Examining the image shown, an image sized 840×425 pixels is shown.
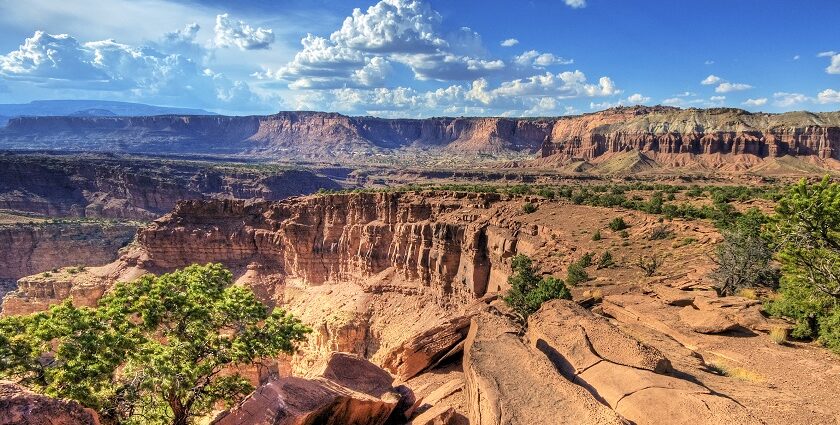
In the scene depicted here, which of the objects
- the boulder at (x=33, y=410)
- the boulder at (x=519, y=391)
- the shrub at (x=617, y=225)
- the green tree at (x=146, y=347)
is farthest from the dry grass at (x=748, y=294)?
the boulder at (x=33, y=410)

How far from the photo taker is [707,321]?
67.9ft

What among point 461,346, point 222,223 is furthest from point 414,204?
point 461,346

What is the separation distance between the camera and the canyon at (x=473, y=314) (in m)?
13.3

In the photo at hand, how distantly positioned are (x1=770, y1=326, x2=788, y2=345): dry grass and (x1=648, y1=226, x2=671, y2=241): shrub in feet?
59.6

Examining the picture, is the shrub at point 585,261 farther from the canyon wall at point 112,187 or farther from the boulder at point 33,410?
the canyon wall at point 112,187

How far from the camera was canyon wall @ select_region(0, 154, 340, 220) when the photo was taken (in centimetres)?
12512

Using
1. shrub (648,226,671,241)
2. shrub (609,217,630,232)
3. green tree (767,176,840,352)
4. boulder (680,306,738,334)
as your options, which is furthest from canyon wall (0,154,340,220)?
green tree (767,176,840,352)

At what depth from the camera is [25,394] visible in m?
10.7

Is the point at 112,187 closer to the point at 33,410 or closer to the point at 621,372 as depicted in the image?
the point at 33,410

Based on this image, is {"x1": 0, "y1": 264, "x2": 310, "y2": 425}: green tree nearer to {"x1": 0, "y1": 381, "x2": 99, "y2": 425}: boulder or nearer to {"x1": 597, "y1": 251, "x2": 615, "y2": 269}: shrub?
{"x1": 0, "y1": 381, "x2": 99, "y2": 425}: boulder

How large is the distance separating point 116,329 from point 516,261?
2409 centimetres

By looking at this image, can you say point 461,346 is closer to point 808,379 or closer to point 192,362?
point 192,362

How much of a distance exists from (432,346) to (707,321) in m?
11.7

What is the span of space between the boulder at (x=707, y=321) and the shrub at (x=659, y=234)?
54.2 feet
